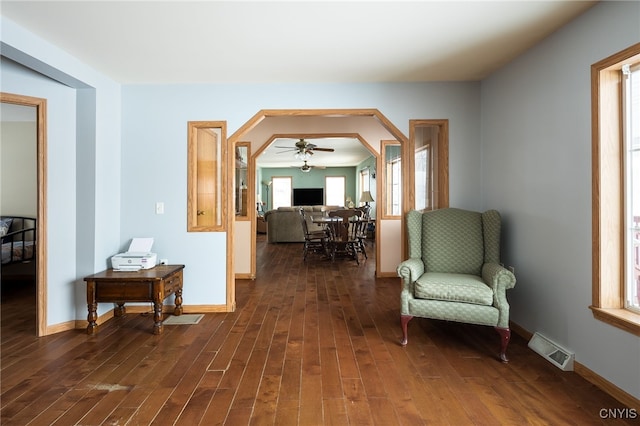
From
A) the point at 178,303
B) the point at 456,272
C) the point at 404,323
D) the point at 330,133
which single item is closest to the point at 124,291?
the point at 178,303

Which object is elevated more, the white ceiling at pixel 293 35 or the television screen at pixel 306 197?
the white ceiling at pixel 293 35

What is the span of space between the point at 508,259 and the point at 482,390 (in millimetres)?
1427

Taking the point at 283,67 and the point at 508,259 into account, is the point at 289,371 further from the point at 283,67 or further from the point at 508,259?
the point at 283,67

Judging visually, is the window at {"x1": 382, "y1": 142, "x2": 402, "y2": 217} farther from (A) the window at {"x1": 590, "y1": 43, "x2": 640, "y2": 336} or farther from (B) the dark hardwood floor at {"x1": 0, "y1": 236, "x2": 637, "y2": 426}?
(A) the window at {"x1": 590, "y1": 43, "x2": 640, "y2": 336}

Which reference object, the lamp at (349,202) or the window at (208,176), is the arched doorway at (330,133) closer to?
the window at (208,176)

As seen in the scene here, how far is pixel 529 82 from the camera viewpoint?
270 cm

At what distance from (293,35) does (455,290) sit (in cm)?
231

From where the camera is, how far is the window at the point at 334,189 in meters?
13.5

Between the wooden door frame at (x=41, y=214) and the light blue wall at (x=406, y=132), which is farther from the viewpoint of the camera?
the wooden door frame at (x=41, y=214)

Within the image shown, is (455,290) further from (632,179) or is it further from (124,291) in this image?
(124,291)

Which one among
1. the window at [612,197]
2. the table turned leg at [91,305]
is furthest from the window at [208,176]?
the window at [612,197]

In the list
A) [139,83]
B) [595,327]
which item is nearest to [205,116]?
[139,83]

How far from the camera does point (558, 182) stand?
93.9 inches

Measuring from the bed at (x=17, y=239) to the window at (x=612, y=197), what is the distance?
619 centimetres
